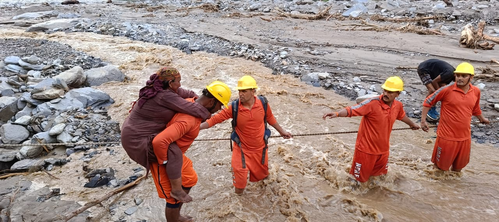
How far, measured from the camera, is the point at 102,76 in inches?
354

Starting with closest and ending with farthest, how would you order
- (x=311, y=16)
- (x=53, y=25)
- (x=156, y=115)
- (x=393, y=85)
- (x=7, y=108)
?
(x=156, y=115) → (x=393, y=85) → (x=7, y=108) → (x=311, y=16) → (x=53, y=25)

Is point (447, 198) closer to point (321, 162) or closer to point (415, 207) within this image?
point (415, 207)

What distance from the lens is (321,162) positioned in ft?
17.7

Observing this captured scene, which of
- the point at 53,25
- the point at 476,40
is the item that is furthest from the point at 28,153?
the point at 53,25

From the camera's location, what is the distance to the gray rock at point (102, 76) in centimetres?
887

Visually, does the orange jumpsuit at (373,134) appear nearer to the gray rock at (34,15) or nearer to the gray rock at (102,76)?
the gray rock at (102,76)

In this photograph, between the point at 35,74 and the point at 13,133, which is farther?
the point at 35,74

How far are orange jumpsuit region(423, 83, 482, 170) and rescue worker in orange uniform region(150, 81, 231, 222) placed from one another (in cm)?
281

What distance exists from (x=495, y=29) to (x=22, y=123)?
14.2m

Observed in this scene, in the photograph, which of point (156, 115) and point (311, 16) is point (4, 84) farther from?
point (311, 16)

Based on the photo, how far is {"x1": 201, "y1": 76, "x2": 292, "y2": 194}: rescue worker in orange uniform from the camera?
3569mm

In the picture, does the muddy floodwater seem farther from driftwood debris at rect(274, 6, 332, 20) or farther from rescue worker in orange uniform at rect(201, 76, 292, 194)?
driftwood debris at rect(274, 6, 332, 20)

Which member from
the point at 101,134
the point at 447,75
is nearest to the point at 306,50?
the point at 447,75

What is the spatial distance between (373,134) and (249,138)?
139 cm
